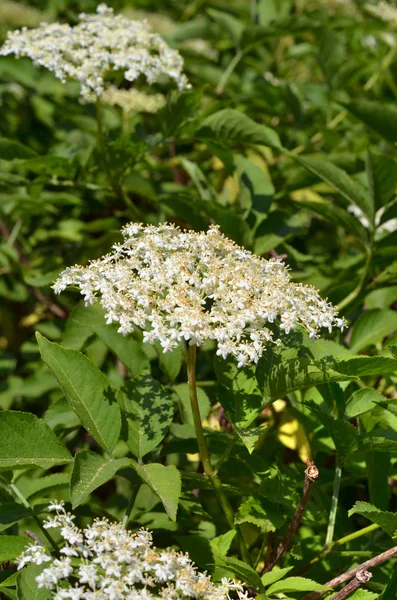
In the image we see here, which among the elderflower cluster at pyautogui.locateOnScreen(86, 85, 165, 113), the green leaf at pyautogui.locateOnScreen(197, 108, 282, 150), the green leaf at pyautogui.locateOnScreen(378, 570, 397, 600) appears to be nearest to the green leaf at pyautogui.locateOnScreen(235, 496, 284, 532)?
the green leaf at pyautogui.locateOnScreen(378, 570, 397, 600)

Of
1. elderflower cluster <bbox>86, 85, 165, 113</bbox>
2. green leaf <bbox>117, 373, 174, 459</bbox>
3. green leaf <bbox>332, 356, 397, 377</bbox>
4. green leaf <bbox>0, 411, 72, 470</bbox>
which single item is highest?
Answer: green leaf <bbox>332, 356, 397, 377</bbox>

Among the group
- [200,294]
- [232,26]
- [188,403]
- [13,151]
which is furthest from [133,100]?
[200,294]

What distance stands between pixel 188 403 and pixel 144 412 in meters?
0.24

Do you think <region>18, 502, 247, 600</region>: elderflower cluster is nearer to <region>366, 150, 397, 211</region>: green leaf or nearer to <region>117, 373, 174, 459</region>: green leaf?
<region>117, 373, 174, 459</region>: green leaf

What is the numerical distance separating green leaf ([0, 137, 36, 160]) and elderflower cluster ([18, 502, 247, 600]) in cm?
120

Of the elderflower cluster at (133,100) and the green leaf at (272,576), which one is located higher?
the green leaf at (272,576)

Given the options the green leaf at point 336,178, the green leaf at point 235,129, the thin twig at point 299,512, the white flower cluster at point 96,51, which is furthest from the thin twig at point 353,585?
the white flower cluster at point 96,51

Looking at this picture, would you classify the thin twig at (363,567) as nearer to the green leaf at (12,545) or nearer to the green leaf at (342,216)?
the green leaf at (12,545)

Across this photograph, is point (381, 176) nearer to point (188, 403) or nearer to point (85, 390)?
point (188, 403)

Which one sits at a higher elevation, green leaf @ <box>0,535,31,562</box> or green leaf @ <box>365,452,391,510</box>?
green leaf @ <box>365,452,391,510</box>

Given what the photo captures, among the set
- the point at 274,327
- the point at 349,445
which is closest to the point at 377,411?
the point at 349,445

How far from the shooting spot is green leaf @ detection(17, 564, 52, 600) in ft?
3.48

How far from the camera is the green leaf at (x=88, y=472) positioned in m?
1.07

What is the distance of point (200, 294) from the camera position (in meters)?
1.25
